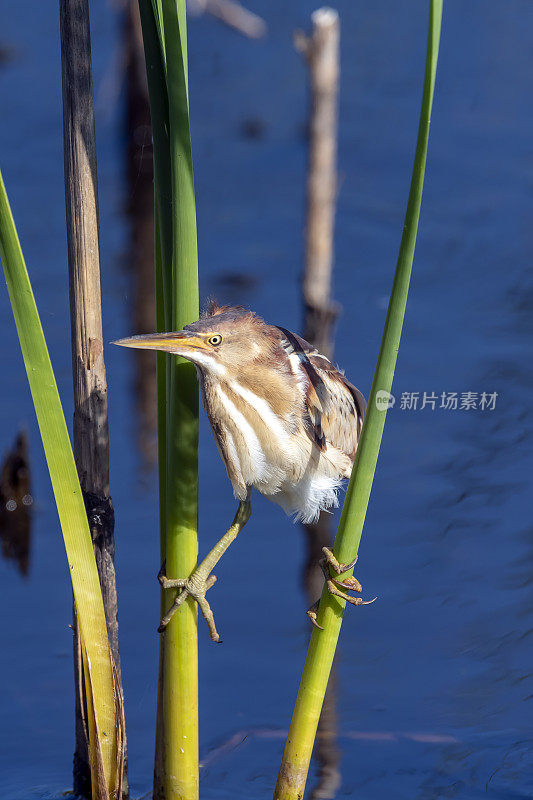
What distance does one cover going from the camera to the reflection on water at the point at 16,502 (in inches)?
134

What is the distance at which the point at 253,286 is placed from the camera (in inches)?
168

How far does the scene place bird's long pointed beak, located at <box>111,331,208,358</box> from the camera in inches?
59.1

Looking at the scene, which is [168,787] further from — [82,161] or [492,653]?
[492,653]

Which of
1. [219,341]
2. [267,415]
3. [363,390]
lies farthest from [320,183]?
[219,341]

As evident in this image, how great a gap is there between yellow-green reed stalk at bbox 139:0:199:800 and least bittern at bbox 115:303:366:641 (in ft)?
0.15

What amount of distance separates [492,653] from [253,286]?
1.93 m

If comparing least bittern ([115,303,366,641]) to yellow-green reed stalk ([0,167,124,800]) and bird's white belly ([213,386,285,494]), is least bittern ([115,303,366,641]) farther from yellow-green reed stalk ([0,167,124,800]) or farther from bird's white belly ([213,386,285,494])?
yellow-green reed stalk ([0,167,124,800])

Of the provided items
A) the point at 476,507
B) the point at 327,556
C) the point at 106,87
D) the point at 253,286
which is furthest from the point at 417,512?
the point at 106,87

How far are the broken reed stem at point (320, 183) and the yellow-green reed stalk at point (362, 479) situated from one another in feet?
6.42

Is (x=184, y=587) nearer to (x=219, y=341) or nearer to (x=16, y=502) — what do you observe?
(x=219, y=341)

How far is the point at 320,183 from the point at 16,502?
1.59 meters

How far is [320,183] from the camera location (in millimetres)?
3545

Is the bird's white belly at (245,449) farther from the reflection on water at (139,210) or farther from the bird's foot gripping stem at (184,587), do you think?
the reflection on water at (139,210)

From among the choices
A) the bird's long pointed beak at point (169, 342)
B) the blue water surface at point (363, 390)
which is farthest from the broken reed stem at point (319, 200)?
the bird's long pointed beak at point (169, 342)
